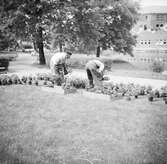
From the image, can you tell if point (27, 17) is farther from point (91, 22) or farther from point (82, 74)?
point (82, 74)

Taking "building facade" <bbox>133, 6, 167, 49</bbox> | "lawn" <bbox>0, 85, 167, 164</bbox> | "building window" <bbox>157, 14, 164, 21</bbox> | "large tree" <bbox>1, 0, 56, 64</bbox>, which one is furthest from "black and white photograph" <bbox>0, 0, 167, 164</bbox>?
"building window" <bbox>157, 14, 164, 21</bbox>

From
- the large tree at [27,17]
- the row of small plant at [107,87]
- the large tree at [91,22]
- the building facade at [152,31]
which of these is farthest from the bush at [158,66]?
the building facade at [152,31]

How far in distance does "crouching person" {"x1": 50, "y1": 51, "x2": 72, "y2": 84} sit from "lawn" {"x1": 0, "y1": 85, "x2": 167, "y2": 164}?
181cm

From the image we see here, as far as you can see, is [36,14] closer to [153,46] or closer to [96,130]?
[96,130]

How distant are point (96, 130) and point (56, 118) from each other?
1.45 m

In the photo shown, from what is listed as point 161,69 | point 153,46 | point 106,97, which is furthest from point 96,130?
point 153,46

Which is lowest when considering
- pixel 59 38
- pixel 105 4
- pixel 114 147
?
pixel 114 147

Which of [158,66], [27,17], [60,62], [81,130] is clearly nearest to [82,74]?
[60,62]

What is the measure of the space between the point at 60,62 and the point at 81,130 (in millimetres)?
4796

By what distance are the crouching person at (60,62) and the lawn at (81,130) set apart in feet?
5.95

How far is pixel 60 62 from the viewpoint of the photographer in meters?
9.81

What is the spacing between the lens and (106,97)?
8.39 meters

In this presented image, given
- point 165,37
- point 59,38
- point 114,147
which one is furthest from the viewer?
point 165,37

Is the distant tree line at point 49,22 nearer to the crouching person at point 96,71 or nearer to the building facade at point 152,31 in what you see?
the crouching person at point 96,71
